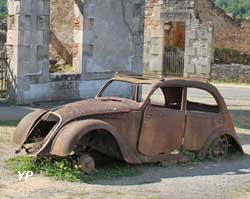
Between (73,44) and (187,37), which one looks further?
(187,37)

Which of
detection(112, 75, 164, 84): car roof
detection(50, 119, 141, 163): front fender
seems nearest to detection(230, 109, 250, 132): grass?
detection(112, 75, 164, 84): car roof

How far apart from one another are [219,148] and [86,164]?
274 centimetres

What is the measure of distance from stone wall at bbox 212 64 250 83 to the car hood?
70.0 feet

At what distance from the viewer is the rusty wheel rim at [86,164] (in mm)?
8305

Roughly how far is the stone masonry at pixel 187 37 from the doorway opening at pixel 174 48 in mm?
452

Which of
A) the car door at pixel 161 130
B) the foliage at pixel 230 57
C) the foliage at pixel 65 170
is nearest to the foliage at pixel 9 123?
the foliage at pixel 65 170

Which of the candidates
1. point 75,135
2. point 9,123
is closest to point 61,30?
point 9,123

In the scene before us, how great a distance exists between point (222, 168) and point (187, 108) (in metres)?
1.31

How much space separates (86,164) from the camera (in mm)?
8328

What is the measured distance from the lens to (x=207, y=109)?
10266mm

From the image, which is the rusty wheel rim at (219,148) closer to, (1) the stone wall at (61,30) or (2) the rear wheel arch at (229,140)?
Answer: (2) the rear wheel arch at (229,140)

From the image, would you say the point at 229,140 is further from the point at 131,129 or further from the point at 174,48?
the point at 174,48

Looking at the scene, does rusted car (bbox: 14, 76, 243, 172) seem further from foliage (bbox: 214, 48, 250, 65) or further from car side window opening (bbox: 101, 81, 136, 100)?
foliage (bbox: 214, 48, 250, 65)

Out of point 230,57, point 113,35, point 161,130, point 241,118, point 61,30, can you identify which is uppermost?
point 61,30
